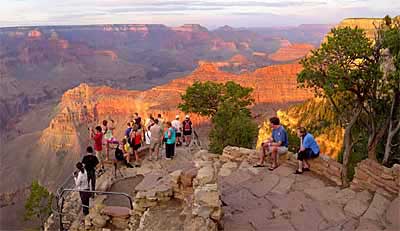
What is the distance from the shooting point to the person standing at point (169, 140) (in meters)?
16.8

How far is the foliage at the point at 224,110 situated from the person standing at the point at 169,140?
7265 mm

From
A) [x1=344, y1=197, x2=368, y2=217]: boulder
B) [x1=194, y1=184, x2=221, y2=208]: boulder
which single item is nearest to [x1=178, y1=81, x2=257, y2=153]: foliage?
[x1=344, y1=197, x2=368, y2=217]: boulder

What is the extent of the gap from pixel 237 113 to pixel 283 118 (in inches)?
702

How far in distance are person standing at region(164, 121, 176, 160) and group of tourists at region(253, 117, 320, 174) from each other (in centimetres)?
378

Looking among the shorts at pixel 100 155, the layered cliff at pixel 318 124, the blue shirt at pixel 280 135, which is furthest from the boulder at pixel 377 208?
the layered cliff at pixel 318 124

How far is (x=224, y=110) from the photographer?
2761 cm

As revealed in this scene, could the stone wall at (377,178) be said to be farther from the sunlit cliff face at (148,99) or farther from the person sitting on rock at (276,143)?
the sunlit cliff face at (148,99)

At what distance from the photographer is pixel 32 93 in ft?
552

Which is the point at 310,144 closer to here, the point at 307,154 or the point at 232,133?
the point at 307,154

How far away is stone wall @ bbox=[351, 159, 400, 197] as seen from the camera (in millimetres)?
11164

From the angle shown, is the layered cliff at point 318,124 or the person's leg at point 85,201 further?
the layered cliff at point 318,124

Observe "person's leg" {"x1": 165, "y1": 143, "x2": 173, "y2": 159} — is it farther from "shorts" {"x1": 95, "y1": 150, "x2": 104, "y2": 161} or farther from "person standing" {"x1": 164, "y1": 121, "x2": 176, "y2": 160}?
"shorts" {"x1": 95, "y1": 150, "x2": 104, "y2": 161}

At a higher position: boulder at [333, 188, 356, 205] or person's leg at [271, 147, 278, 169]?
person's leg at [271, 147, 278, 169]

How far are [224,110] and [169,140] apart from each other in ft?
35.6
